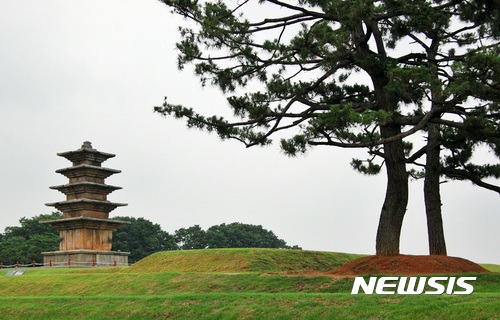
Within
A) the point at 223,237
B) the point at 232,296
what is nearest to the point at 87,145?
the point at 223,237

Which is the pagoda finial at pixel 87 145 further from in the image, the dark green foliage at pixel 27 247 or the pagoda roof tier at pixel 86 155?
the dark green foliage at pixel 27 247

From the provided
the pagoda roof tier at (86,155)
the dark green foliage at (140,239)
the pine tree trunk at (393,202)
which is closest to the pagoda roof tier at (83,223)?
the pagoda roof tier at (86,155)

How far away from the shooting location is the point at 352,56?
74.8 feet

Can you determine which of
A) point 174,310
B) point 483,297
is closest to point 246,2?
point 174,310

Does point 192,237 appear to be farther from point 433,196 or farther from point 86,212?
point 433,196

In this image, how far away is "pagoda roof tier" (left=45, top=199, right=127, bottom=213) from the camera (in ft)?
161

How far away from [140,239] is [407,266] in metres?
55.6

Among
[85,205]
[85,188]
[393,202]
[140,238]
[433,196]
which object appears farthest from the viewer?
[140,238]

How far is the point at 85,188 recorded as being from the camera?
1946 inches

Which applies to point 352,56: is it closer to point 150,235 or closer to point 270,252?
point 270,252

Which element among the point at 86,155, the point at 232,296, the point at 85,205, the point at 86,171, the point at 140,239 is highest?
the point at 86,155

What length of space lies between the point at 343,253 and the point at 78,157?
2357 cm

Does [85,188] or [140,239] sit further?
[140,239]

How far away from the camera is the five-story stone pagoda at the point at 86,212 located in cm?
4850
